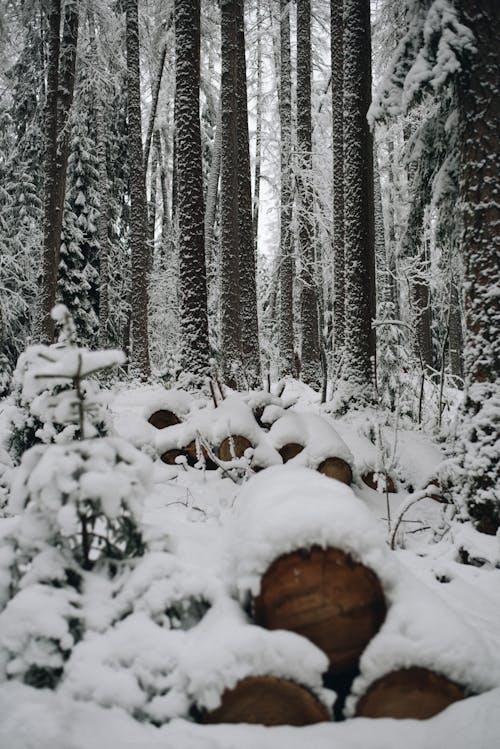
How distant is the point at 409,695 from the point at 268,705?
1.96 ft

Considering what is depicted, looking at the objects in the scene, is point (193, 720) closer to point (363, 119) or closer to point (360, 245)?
point (360, 245)

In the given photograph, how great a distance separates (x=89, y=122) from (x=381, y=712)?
19.4 metres

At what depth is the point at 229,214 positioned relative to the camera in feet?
34.9

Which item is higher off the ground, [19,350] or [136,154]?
[136,154]

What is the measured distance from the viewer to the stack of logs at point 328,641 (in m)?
1.94

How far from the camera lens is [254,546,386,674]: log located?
2.06m

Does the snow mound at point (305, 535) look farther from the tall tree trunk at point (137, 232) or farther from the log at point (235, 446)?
the tall tree trunk at point (137, 232)

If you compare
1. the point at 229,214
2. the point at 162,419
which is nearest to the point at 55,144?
the point at 229,214

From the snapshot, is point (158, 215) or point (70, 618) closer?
point (70, 618)

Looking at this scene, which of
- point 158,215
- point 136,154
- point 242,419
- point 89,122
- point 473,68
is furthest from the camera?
point 158,215

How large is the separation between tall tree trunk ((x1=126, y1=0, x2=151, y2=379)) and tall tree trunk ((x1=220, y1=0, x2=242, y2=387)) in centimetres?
366

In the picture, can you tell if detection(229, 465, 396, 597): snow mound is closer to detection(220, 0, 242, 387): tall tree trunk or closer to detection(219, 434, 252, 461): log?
detection(219, 434, 252, 461): log

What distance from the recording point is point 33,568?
2143 mm

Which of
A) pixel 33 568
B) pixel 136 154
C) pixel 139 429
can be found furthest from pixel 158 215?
pixel 33 568
